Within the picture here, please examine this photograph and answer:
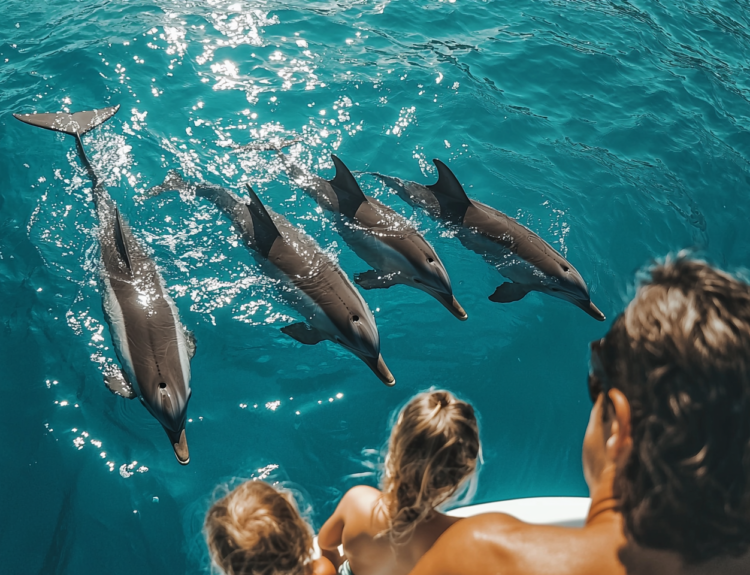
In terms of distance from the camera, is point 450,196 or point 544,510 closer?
point 544,510

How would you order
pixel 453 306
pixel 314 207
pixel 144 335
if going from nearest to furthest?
1. pixel 144 335
2. pixel 453 306
3. pixel 314 207

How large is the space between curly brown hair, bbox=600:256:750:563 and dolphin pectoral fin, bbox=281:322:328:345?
424cm

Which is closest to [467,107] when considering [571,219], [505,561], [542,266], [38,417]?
[571,219]

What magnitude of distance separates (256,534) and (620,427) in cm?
183

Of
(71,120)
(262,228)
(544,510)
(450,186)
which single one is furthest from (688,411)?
(71,120)

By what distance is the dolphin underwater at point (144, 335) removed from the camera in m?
4.69

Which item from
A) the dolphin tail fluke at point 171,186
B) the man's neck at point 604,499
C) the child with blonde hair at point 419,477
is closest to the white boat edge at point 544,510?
the child with blonde hair at point 419,477

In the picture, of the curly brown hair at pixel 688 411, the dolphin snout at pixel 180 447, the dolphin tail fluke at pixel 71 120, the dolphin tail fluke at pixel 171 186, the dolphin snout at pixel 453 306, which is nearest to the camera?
the curly brown hair at pixel 688 411

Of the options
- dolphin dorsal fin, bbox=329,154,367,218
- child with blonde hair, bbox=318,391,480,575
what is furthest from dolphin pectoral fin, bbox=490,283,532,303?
child with blonde hair, bbox=318,391,480,575

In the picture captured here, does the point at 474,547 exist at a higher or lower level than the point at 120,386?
higher

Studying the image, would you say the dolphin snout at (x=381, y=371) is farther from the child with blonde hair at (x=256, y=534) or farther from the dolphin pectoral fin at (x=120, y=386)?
the child with blonde hair at (x=256, y=534)

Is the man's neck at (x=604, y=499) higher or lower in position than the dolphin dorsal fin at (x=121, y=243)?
higher

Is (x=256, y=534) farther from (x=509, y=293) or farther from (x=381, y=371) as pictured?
(x=509, y=293)

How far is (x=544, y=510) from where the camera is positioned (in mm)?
4020
